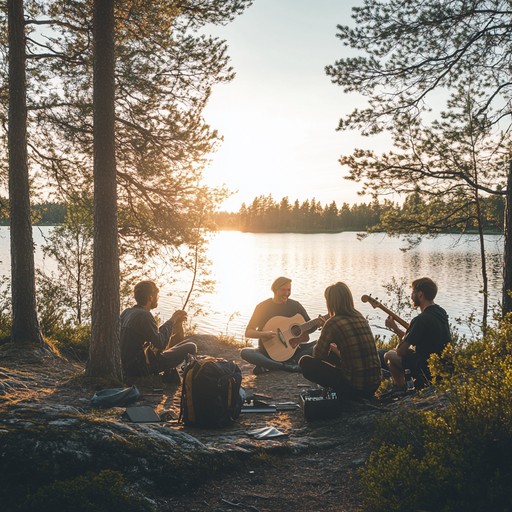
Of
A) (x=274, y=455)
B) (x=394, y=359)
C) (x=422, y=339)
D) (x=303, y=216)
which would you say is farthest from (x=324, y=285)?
(x=303, y=216)

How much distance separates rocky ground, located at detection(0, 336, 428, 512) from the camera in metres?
3.22

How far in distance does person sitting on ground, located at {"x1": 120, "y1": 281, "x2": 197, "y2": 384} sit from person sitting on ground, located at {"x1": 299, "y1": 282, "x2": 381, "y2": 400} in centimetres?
233

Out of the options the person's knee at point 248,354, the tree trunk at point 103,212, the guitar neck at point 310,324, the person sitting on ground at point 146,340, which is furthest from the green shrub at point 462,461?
the person's knee at point 248,354

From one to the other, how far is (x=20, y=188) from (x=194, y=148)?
117 inches

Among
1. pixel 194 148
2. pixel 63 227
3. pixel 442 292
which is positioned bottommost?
pixel 442 292

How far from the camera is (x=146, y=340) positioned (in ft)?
22.8

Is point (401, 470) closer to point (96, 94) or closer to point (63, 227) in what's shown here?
point (96, 94)

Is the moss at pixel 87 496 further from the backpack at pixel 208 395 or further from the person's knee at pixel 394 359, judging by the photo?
the person's knee at pixel 394 359

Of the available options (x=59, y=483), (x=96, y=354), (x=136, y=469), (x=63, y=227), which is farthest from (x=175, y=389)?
(x=63, y=227)

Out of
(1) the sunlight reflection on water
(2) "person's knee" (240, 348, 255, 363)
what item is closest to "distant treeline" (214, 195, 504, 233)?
(1) the sunlight reflection on water

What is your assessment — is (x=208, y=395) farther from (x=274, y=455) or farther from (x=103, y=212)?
(x=103, y=212)

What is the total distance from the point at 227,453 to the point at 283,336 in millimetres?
4548

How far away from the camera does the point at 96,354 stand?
21.1ft

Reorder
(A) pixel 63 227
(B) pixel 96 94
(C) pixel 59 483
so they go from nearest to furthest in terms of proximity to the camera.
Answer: (C) pixel 59 483 < (B) pixel 96 94 < (A) pixel 63 227
